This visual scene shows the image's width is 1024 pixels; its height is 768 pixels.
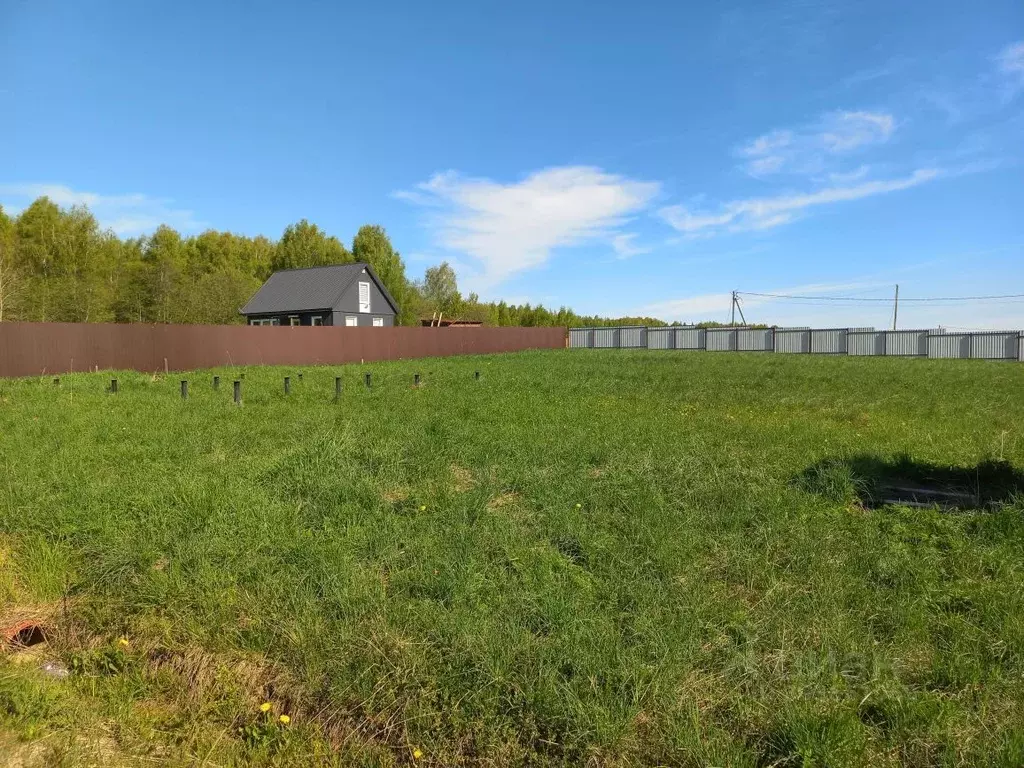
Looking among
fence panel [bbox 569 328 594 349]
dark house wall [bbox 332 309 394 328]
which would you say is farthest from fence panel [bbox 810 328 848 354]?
dark house wall [bbox 332 309 394 328]

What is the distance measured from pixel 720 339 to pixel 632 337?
575 centimetres

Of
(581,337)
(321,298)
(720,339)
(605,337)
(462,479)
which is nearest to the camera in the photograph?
(462,479)

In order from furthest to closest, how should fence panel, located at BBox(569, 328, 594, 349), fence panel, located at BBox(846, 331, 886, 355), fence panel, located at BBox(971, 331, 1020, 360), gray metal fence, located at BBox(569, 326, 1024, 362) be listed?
fence panel, located at BBox(569, 328, 594, 349), fence panel, located at BBox(846, 331, 886, 355), gray metal fence, located at BBox(569, 326, 1024, 362), fence panel, located at BBox(971, 331, 1020, 360)

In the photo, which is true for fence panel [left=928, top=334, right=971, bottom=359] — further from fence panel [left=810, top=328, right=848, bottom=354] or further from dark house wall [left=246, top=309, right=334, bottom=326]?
dark house wall [left=246, top=309, right=334, bottom=326]

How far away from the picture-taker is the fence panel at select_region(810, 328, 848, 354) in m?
34.8

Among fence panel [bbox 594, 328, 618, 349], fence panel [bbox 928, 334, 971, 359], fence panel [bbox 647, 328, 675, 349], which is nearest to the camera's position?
fence panel [bbox 928, 334, 971, 359]

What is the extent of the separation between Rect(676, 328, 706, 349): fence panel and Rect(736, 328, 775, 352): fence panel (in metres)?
2.19

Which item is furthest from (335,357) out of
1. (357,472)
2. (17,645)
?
(17,645)

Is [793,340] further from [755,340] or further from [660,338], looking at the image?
[660,338]

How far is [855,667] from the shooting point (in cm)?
277

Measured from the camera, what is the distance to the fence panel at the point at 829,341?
1368 inches

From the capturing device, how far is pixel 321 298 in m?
36.3

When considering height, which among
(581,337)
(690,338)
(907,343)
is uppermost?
(581,337)

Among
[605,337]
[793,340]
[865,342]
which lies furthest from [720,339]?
[865,342]
